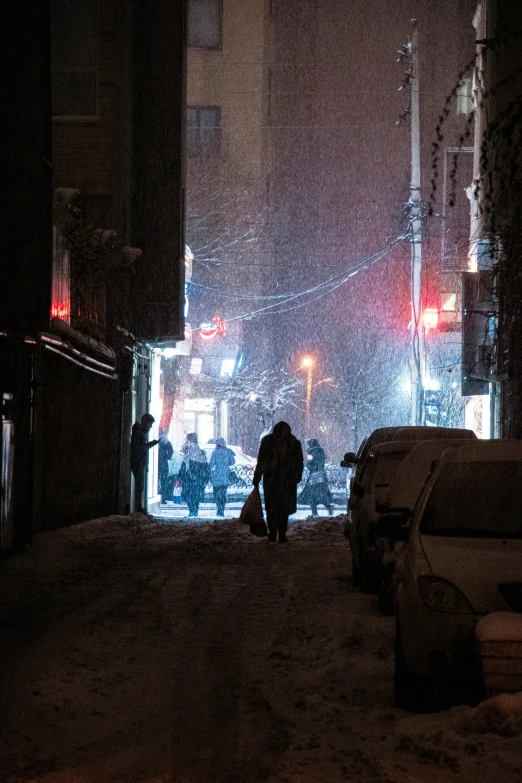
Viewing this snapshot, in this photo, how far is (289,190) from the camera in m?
67.3

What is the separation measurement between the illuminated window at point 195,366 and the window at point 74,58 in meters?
35.0

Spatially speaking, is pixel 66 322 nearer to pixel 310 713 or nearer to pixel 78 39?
pixel 78 39

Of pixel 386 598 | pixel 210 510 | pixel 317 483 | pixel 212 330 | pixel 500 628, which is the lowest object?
pixel 210 510

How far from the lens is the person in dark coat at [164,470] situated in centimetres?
3148

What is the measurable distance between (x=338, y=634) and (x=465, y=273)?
741 inches

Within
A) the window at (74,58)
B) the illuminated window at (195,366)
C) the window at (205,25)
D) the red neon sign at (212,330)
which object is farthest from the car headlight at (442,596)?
the window at (205,25)

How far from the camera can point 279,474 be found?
17719mm

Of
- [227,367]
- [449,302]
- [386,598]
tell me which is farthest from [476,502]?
[227,367]

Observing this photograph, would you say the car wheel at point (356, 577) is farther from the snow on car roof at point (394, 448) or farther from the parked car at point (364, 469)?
the snow on car roof at point (394, 448)

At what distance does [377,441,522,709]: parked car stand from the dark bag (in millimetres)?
9725

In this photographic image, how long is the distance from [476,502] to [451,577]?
0.91 m

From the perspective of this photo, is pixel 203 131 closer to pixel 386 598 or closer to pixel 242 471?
pixel 242 471

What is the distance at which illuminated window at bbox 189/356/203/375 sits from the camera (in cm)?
5941

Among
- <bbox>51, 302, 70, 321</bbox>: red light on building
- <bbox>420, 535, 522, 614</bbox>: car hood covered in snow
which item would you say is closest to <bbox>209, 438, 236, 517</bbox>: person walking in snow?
<bbox>51, 302, 70, 321</bbox>: red light on building
